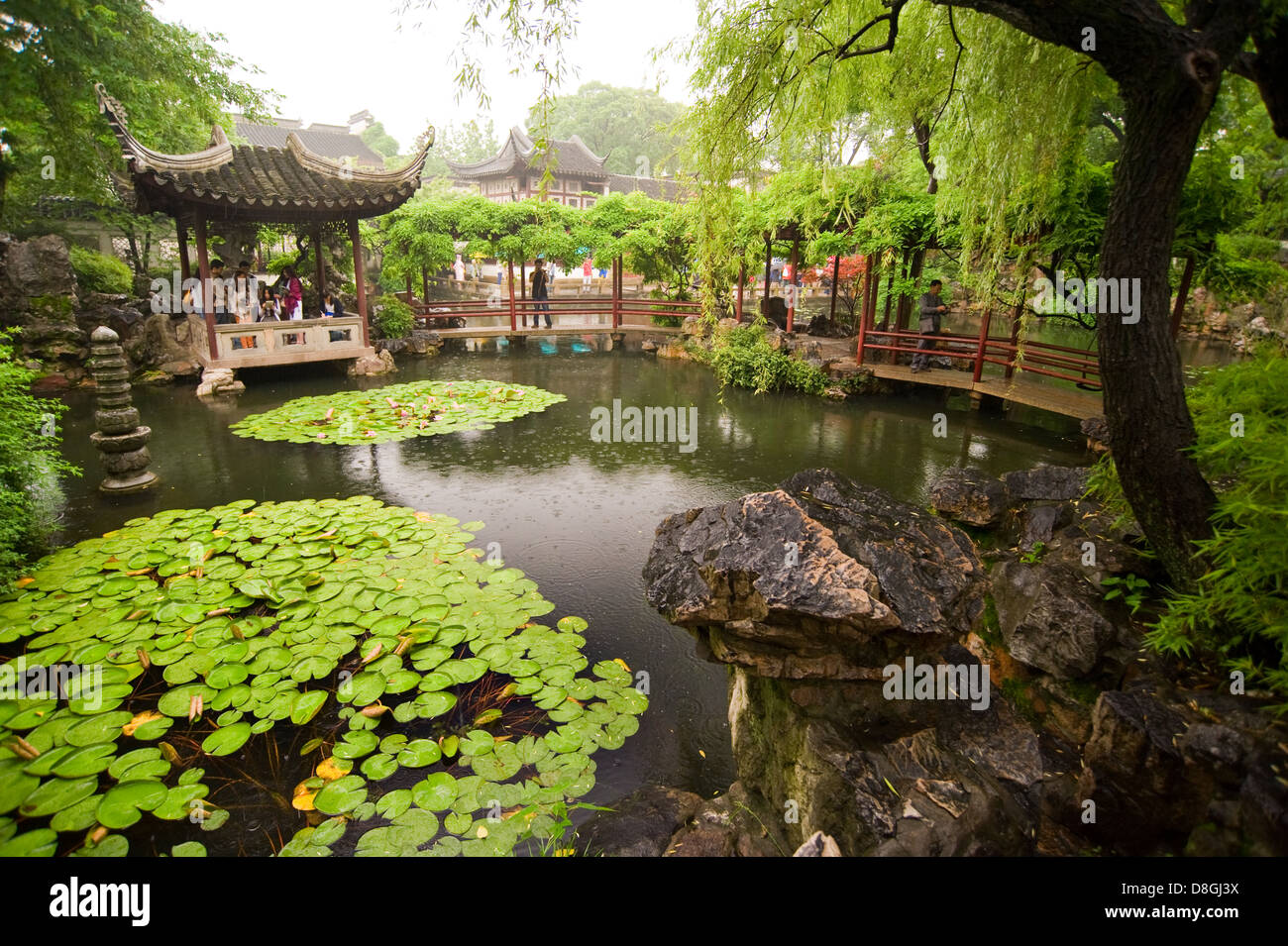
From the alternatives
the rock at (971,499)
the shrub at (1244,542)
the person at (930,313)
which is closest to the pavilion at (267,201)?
the person at (930,313)

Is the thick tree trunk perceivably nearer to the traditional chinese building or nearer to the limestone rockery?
the limestone rockery

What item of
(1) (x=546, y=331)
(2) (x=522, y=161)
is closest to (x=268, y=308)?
(1) (x=546, y=331)

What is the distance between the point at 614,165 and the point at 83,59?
1533 inches

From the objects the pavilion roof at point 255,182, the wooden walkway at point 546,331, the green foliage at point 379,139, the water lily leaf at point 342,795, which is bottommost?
the water lily leaf at point 342,795

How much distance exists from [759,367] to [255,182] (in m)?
9.35

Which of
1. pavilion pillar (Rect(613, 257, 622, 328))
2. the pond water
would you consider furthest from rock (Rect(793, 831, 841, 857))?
pavilion pillar (Rect(613, 257, 622, 328))

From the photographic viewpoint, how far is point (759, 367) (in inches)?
473

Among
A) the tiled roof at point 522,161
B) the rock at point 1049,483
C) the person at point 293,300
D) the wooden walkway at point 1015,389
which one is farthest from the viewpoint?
the tiled roof at point 522,161

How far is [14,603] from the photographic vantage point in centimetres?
431

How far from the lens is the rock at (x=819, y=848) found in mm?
2095

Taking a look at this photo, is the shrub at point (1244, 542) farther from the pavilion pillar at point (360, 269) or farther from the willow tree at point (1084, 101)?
the pavilion pillar at point (360, 269)

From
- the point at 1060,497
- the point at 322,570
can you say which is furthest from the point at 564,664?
the point at 1060,497

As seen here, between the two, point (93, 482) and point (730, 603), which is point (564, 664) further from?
point (93, 482)

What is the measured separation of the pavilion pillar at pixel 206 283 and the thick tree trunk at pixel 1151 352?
41.1 feet
